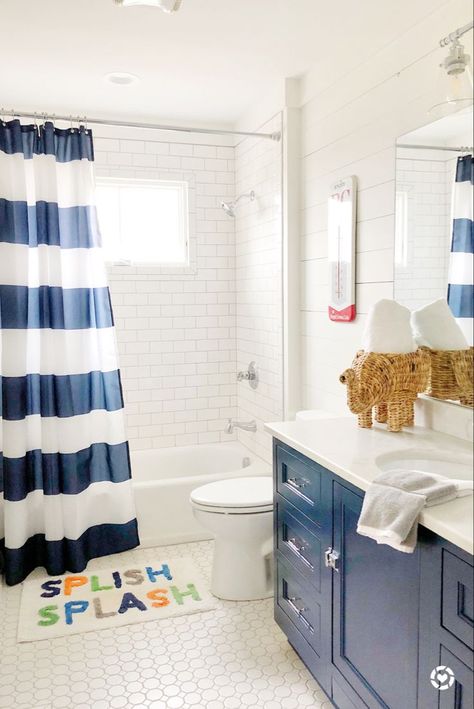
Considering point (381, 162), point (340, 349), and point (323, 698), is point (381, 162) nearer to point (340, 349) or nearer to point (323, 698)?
point (340, 349)

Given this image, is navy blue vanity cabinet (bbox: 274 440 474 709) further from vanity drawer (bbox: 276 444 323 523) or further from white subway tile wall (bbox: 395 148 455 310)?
white subway tile wall (bbox: 395 148 455 310)

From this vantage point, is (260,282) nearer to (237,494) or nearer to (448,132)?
(237,494)

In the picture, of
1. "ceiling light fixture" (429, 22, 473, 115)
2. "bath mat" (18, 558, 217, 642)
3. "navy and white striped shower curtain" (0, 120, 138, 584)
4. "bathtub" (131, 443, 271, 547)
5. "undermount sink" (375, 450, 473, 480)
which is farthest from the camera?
"bathtub" (131, 443, 271, 547)

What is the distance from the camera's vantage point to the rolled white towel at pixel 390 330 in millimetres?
2055

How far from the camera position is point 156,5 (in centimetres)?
217

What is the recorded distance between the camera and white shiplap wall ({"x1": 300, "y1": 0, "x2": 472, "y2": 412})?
2.12 m

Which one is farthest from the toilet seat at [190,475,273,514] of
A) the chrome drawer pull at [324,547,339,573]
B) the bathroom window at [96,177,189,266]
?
the bathroom window at [96,177,189,266]

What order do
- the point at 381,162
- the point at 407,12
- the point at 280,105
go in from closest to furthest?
the point at 407,12
the point at 381,162
the point at 280,105

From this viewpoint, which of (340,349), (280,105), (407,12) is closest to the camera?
(407,12)

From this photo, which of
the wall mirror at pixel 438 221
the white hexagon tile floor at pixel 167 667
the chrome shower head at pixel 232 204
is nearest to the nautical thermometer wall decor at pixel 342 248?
the wall mirror at pixel 438 221

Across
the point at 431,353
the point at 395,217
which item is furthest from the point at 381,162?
the point at 431,353

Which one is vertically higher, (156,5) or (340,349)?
(156,5)

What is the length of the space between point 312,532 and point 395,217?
1206 millimetres

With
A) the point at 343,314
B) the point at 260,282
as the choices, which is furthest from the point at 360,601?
the point at 260,282
